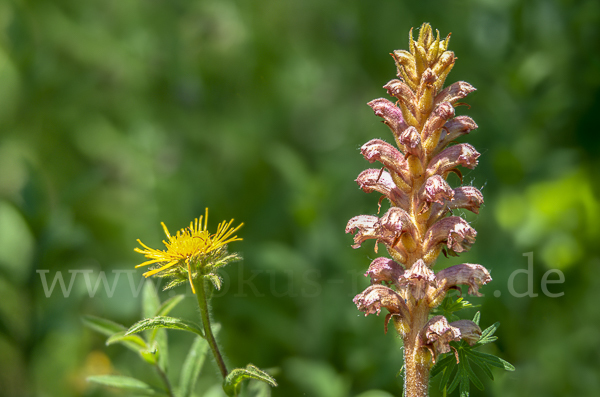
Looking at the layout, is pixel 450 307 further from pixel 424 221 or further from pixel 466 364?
pixel 424 221

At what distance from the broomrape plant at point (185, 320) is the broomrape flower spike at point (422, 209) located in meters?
0.45

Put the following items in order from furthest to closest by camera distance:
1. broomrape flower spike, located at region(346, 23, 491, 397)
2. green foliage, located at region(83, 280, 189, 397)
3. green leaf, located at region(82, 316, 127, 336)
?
green leaf, located at region(82, 316, 127, 336), green foliage, located at region(83, 280, 189, 397), broomrape flower spike, located at region(346, 23, 491, 397)

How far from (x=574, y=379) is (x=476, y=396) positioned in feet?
4.23

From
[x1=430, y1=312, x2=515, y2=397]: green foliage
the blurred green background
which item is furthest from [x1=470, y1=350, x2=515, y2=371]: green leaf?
the blurred green background

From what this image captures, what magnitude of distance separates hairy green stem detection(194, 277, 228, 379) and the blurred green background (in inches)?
60.4

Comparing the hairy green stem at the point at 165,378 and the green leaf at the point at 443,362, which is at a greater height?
the hairy green stem at the point at 165,378

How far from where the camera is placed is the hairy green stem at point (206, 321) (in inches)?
77.3

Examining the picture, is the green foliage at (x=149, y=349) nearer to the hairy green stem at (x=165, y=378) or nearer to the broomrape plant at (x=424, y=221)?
→ the hairy green stem at (x=165, y=378)

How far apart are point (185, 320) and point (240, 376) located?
0.27 m

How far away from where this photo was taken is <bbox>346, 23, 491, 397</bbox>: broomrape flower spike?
1.74 meters

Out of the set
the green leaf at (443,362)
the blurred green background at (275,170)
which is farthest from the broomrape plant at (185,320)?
the blurred green background at (275,170)

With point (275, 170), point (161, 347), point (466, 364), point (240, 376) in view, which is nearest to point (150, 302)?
point (161, 347)

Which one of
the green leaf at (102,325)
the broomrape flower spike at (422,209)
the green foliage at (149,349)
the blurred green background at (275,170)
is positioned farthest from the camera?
the blurred green background at (275,170)

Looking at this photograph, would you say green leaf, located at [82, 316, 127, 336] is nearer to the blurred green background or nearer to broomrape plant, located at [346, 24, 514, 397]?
broomrape plant, located at [346, 24, 514, 397]
